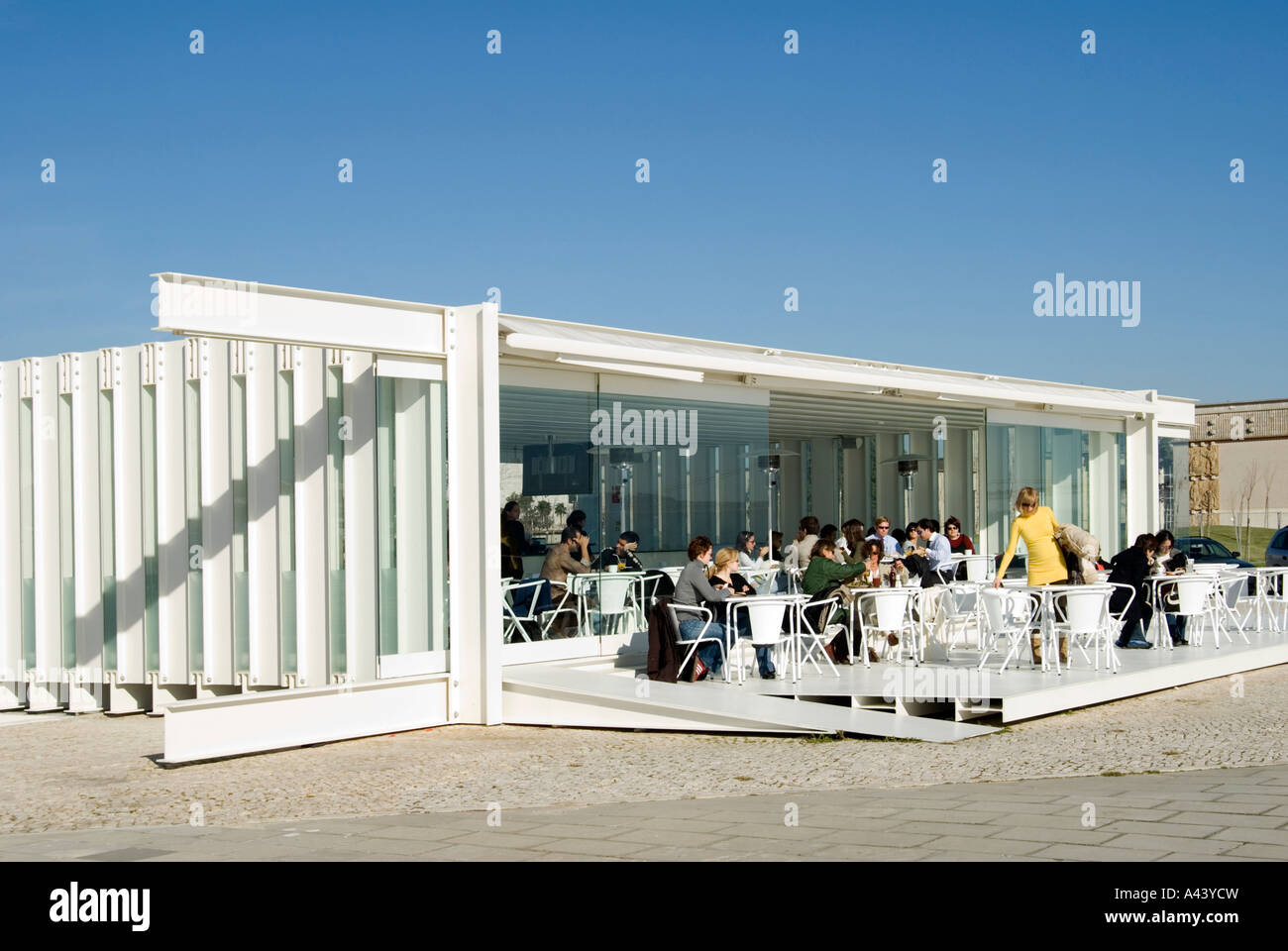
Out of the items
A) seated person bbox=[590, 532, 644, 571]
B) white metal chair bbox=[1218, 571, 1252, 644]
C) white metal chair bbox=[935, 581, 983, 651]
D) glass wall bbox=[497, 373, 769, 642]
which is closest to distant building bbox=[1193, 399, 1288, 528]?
white metal chair bbox=[1218, 571, 1252, 644]

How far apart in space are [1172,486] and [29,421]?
17.1m

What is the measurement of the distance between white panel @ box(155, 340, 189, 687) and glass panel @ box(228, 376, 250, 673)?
2.45 feet

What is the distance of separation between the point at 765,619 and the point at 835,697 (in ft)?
2.79

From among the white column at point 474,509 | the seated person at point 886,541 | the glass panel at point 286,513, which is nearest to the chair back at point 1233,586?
the seated person at point 886,541

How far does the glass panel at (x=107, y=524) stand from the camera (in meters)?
13.4

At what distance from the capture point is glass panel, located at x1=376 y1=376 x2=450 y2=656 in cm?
→ 1091

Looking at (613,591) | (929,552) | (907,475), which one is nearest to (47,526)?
(613,591)

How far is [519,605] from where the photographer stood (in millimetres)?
11430

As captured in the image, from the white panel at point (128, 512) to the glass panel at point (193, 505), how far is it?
819mm

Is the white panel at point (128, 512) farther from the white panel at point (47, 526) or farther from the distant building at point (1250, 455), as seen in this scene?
the distant building at point (1250, 455)

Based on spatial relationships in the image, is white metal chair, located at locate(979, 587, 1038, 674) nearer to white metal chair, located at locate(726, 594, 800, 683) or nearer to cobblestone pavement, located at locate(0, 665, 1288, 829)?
cobblestone pavement, located at locate(0, 665, 1288, 829)

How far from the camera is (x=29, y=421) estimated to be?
1429cm
